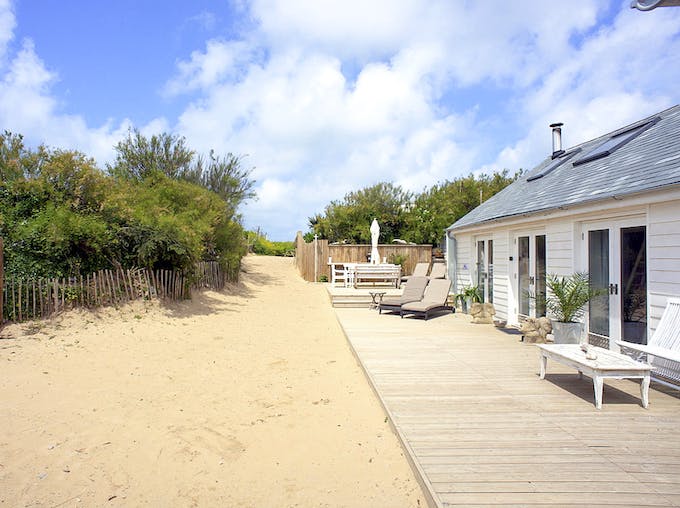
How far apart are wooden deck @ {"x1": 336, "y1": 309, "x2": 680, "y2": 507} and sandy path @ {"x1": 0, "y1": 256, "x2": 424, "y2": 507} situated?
383 mm

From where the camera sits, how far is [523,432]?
4023 mm

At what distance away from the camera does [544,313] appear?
897 centimetres

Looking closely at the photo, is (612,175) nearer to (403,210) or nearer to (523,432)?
(523,432)

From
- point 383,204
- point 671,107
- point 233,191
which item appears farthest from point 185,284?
point 383,204

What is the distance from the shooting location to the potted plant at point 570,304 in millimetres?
6871

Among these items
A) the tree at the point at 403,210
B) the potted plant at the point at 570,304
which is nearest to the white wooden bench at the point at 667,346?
the potted plant at the point at 570,304

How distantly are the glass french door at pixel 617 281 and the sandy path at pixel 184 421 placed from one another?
3.82 metres

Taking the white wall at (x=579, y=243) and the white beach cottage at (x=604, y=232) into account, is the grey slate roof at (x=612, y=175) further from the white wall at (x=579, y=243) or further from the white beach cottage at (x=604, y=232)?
the white wall at (x=579, y=243)

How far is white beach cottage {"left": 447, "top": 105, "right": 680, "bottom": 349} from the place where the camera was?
5773mm

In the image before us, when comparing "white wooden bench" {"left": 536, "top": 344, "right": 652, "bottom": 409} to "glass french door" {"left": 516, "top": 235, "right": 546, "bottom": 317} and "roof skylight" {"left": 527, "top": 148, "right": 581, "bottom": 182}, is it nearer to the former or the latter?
"glass french door" {"left": 516, "top": 235, "right": 546, "bottom": 317}

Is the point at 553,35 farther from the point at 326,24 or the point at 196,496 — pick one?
the point at 196,496

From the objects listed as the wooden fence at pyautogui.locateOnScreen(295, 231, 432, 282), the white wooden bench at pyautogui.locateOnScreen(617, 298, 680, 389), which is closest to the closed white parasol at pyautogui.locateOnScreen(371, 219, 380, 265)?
the wooden fence at pyautogui.locateOnScreen(295, 231, 432, 282)

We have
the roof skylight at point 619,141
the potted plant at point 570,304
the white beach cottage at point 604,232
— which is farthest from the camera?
the roof skylight at point 619,141

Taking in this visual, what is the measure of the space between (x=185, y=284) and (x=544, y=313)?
365 inches
